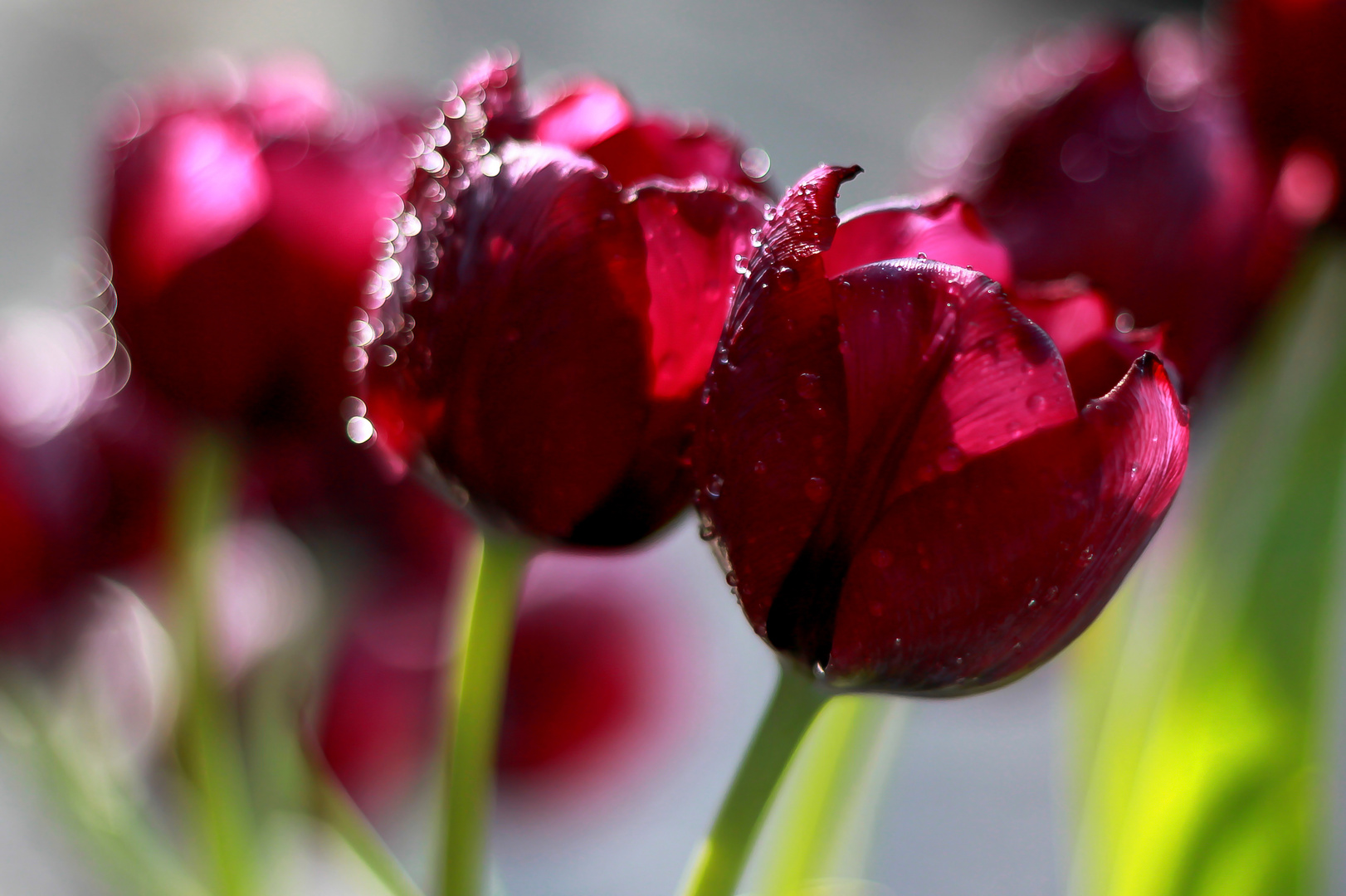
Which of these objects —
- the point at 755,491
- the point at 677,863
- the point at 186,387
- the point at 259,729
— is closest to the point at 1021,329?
the point at 755,491

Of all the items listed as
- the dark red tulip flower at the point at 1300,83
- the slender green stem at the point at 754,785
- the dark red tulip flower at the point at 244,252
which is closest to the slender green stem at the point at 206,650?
the dark red tulip flower at the point at 244,252

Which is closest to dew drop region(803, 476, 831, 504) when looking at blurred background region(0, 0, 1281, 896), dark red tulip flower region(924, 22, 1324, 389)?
dark red tulip flower region(924, 22, 1324, 389)

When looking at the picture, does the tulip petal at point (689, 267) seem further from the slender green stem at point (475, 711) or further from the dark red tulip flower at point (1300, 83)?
the dark red tulip flower at point (1300, 83)

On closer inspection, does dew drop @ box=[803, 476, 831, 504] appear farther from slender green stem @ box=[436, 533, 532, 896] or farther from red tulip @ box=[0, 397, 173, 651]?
red tulip @ box=[0, 397, 173, 651]

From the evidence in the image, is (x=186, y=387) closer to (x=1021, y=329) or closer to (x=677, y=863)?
(x=1021, y=329)

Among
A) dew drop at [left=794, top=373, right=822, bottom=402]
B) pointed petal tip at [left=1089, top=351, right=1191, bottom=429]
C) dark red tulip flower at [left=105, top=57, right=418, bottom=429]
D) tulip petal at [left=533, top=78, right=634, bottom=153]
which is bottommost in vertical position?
pointed petal tip at [left=1089, top=351, right=1191, bottom=429]

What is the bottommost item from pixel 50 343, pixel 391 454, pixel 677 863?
pixel 677 863
